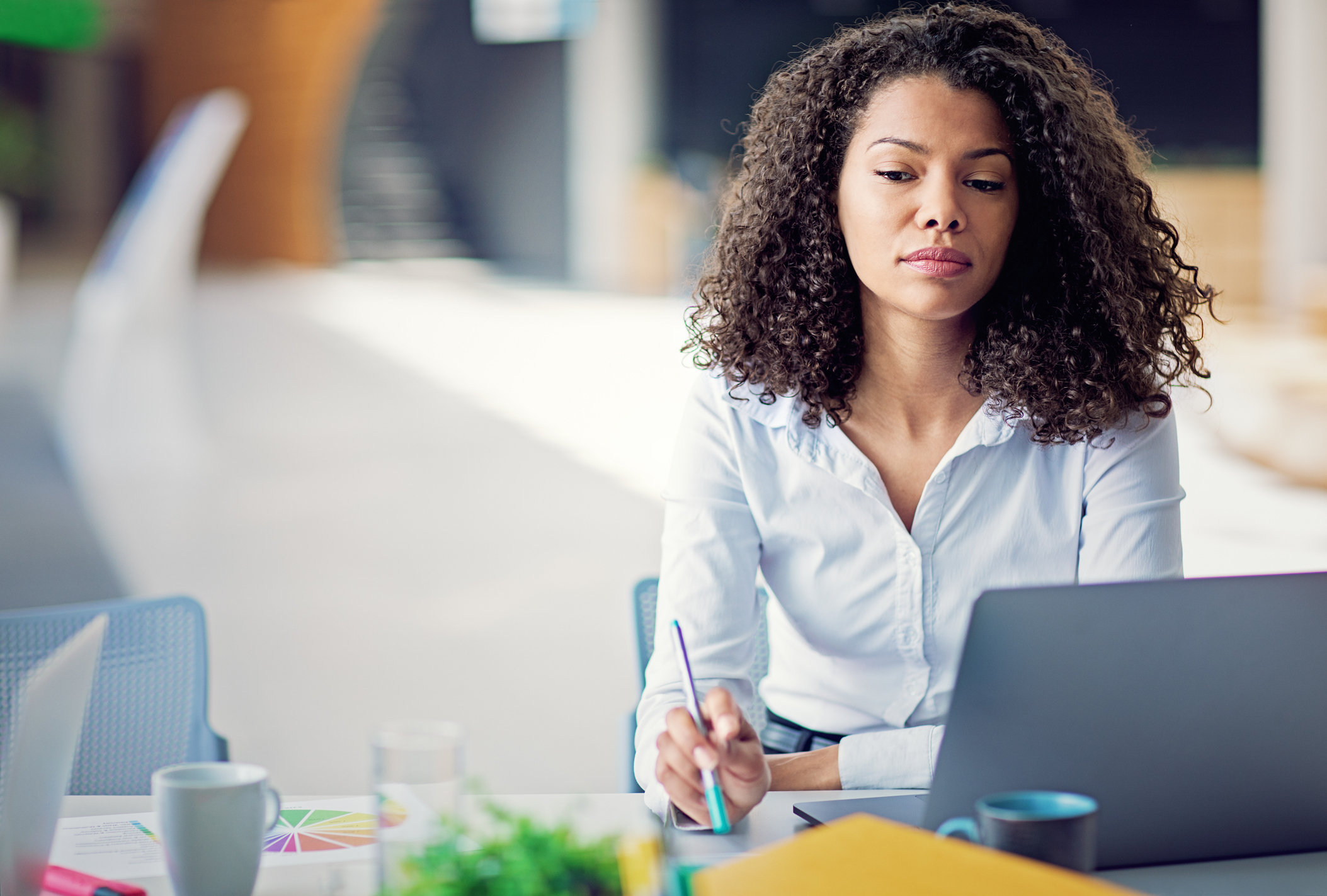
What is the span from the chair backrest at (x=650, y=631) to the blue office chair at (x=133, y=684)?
446 millimetres

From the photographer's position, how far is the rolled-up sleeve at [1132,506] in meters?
1.20

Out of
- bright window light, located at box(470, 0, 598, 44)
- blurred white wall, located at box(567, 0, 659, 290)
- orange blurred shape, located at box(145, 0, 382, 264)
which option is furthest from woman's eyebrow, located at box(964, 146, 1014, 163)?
bright window light, located at box(470, 0, 598, 44)

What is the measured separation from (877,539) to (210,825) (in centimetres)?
68

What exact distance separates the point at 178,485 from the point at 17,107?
14592mm

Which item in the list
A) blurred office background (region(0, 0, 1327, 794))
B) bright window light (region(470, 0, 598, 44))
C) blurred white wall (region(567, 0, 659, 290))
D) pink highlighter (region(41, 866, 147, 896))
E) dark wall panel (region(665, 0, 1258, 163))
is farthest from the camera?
bright window light (region(470, 0, 598, 44))

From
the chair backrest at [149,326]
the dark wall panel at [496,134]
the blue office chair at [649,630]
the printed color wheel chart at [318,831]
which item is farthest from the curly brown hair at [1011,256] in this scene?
the dark wall panel at [496,134]

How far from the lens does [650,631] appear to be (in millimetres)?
1452

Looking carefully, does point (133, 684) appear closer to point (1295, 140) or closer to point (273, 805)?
point (273, 805)

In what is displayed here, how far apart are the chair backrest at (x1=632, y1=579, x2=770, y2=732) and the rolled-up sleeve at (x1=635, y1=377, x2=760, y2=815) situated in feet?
0.52

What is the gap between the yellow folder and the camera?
1.94 ft

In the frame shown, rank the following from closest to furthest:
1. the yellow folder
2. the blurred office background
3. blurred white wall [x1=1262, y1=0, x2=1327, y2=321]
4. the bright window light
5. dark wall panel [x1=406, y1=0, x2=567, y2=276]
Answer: the yellow folder, the blurred office background, blurred white wall [x1=1262, y1=0, x2=1327, y2=321], the bright window light, dark wall panel [x1=406, y1=0, x2=567, y2=276]

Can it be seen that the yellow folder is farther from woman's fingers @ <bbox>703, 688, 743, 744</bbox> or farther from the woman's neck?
the woman's neck

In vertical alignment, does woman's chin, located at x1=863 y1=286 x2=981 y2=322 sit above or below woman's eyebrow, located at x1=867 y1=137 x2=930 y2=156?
below

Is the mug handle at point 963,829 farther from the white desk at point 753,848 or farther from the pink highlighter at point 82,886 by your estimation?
the pink highlighter at point 82,886
